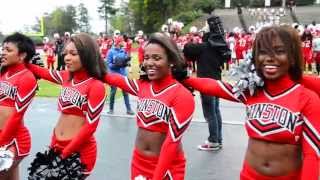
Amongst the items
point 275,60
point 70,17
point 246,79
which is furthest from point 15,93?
point 70,17

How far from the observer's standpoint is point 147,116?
3342 millimetres

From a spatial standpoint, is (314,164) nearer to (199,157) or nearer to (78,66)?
(78,66)

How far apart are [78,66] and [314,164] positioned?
1.95 m

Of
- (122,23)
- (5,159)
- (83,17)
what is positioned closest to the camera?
(5,159)

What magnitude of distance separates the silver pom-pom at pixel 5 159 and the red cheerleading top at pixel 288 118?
2.07 metres

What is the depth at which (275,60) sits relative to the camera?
276 centimetres

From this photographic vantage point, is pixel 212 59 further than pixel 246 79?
Yes

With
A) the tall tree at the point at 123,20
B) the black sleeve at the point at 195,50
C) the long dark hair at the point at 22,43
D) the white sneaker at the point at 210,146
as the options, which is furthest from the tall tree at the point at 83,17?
the long dark hair at the point at 22,43

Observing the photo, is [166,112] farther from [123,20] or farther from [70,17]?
[70,17]

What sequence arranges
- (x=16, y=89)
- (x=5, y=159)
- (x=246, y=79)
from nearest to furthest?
(x=246, y=79), (x=5, y=159), (x=16, y=89)

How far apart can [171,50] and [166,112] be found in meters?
0.44

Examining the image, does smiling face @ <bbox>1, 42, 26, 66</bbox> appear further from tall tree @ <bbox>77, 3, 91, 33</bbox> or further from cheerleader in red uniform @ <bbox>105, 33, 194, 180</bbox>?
tall tree @ <bbox>77, 3, 91, 33</bbox>

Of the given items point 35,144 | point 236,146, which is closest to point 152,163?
point 236,146

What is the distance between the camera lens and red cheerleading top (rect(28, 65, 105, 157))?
3.60 metres
